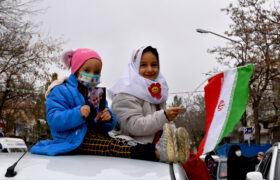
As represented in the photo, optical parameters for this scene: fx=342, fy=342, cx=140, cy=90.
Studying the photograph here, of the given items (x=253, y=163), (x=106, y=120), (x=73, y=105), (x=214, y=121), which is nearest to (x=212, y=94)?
(x=214, y=121)

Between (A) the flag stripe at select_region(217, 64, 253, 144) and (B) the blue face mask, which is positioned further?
(A) the flag stripe at select_region(217, 64, 253, 144)

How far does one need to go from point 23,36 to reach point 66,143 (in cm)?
1325

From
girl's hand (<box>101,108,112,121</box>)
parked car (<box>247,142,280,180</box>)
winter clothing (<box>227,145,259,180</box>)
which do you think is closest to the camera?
girl's hand (<box>101,108,112,121</box>)

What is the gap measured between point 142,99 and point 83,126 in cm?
72

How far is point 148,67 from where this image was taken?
10.6 feet

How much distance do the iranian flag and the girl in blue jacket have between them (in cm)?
87

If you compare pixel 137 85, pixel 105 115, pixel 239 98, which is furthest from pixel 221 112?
pixel 105 115

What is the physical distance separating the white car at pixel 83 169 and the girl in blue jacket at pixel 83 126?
0.20 m

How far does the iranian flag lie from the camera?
2947mm

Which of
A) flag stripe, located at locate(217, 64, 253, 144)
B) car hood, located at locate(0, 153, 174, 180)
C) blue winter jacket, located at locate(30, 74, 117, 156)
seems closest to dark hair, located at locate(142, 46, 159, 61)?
flag stripe, located at locate(217, 64, 253, 144)

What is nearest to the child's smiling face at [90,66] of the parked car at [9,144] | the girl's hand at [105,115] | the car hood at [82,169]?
the girl's hand at [105,115]

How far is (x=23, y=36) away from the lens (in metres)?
14.5

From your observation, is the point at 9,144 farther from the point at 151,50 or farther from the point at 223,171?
the point at 151,50

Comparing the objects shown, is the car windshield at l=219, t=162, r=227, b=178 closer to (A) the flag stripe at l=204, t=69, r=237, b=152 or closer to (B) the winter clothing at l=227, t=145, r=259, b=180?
(B) the winter clothing at l=227, t=145, r=259, b=180
